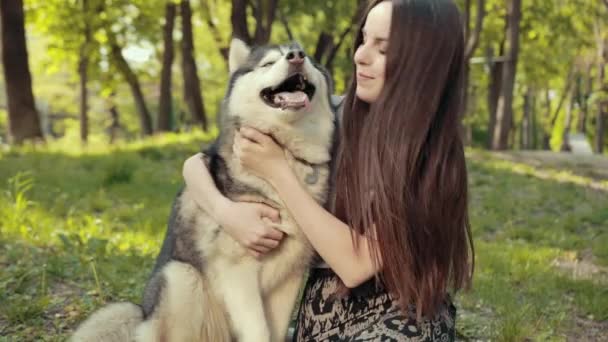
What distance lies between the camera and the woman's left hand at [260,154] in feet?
8.14

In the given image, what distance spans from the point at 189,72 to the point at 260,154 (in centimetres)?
1158

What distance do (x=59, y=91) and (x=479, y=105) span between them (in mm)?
19240

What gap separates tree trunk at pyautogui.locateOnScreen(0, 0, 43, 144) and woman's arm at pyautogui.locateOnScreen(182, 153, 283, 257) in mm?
7545

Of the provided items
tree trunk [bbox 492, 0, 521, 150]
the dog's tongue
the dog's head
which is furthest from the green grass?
tree trunk [bbox 492, 0, 521, 150]

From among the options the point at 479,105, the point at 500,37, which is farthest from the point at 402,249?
the point at 479,105

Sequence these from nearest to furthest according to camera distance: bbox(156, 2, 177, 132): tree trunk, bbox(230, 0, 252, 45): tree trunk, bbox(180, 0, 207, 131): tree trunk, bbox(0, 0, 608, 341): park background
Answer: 1. bbox(0, 0, 608, 341): park background
2. bbox(230, 0, 252, 45): tree trunk
3. bbox(180, 0, 207, 131): tree trunk
4. bbox(156, 2, 177, 132): tree trunk

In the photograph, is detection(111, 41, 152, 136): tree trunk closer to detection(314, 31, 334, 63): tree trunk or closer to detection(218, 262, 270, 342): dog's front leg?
detection(314, 31, 334, 63): tree trunk

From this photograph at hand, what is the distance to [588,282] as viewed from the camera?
427cm

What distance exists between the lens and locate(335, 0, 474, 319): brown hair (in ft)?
7.16

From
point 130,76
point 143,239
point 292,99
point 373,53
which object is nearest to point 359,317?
point 292,99

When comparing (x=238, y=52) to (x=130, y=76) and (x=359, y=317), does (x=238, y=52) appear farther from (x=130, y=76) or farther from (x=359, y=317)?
(x=130, y=76)

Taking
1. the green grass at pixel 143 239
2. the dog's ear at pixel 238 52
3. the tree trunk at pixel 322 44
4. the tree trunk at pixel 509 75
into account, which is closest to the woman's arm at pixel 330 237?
the dog's ear at pixel 238 52

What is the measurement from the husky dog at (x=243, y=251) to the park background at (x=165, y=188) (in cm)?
90

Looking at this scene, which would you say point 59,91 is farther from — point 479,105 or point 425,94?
point 425,94
